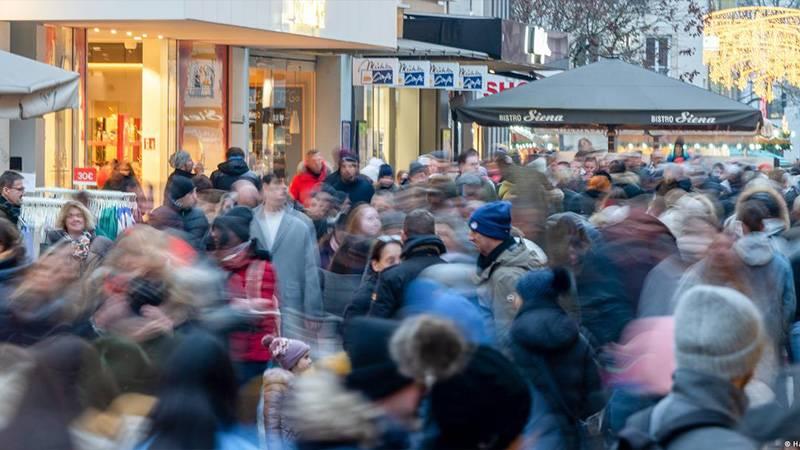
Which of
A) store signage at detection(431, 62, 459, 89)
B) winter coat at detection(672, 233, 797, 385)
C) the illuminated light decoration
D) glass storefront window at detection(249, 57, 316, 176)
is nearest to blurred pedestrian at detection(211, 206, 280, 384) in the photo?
winter coat at detection(672, 233, 797, 385)

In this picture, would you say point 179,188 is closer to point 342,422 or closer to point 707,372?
point 342,422

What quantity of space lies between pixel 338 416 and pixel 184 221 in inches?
334

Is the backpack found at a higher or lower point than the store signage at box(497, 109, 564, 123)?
lower

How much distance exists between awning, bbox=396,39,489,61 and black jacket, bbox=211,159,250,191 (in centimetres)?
1030

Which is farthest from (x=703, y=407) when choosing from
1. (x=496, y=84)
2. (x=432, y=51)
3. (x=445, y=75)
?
(x=496, y=84)

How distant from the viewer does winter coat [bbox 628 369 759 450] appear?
415 centimetres

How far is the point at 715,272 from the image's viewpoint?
26.2 feet

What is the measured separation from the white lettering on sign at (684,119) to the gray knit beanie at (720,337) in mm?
17078

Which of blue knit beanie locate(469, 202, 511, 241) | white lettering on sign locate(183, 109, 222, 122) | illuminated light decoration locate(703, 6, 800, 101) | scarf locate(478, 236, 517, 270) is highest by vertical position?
illuminated light decoration locate(703, 6, 800, 101)

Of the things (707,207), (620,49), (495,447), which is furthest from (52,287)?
(620,49)

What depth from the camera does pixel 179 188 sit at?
41.7 feet

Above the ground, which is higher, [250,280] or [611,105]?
[611,105]

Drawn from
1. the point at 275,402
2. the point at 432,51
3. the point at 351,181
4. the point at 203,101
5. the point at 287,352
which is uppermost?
the point at 432,51

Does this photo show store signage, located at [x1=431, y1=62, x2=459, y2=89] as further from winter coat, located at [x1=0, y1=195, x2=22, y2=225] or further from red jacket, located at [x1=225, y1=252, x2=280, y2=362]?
red jacket, located at [x1=225, y1=252, x2=280, y2=362]
